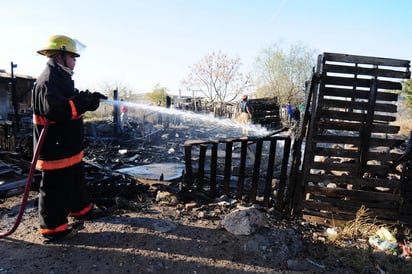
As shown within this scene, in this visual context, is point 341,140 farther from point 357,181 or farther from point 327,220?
point 327,220

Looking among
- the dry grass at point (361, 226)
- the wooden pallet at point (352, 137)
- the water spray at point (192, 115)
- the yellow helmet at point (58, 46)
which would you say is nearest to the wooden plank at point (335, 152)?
the wooden pallet at point (352, 137)

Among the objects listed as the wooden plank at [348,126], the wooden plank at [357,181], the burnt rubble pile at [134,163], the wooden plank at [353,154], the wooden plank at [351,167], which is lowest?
the burnt rubble pile at [134,163]

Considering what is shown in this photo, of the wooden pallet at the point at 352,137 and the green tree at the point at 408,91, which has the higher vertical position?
the green tree at the point at 408,91

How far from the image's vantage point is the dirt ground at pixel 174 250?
272 centimetres

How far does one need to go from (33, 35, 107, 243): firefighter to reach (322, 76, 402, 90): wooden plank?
3.18m

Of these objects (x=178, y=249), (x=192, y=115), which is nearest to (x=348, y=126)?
(x=178, y=249)

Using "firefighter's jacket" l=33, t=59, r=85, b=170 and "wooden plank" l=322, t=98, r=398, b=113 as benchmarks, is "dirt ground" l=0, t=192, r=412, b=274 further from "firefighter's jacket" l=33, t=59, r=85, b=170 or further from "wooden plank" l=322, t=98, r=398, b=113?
"wooden plank" l=322, t=98, r=398, b=113

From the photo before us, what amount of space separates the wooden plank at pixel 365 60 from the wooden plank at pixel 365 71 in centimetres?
8

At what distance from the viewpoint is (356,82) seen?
4.12 meters

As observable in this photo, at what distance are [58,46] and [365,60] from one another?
396 cm

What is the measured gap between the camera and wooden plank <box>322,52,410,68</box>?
398 cm

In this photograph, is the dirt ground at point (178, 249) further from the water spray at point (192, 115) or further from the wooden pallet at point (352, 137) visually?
the water spray at point (192, 115)

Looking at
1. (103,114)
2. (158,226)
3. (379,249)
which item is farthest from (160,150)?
(103,114)

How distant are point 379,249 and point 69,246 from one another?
3.71m
